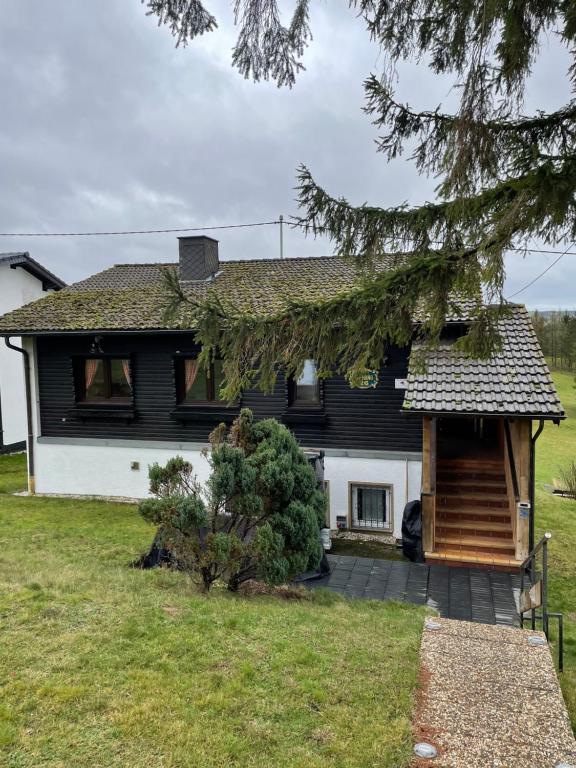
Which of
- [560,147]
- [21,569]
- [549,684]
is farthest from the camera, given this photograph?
[21,569]

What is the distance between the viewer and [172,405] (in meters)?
11.5

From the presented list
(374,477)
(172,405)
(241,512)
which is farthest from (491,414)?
(172,405)

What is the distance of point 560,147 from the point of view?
4781 mm

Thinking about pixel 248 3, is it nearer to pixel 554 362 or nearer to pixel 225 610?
pixel 225 610

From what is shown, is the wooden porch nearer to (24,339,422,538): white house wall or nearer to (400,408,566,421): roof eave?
(400,408,566,421): roof eave

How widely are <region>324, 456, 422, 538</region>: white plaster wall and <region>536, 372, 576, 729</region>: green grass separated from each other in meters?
2.75

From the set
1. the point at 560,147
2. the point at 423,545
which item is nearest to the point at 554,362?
the point at 423,545

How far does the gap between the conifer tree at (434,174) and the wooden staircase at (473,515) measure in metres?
4.98

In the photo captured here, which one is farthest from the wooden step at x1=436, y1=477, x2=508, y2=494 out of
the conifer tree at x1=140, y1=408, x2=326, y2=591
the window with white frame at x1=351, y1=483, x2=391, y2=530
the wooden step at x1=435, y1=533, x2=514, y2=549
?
the conifer tree at x1=140, y1=408, x2=326, y2=591

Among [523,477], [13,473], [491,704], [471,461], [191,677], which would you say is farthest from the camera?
[13,473]

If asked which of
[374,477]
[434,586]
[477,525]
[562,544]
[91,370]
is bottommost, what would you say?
[562,544]

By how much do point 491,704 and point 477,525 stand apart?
6027 millimetres

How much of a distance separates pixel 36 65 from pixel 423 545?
8.71 m

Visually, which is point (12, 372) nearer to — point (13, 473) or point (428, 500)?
point (13, 473)
